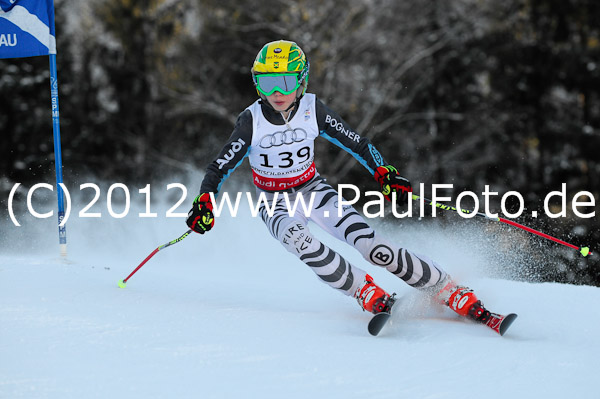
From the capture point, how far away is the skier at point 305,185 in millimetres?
3895

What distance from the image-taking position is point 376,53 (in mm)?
15328

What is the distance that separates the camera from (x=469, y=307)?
3785 mm

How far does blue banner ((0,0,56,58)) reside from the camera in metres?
5.56

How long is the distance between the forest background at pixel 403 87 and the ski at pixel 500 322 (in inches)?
425

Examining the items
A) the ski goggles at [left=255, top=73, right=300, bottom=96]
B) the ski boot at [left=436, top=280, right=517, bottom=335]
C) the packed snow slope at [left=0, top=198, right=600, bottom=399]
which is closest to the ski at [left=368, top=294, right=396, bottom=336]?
the packed snow slope at [left=0, top=198, right=600, bottom=399]

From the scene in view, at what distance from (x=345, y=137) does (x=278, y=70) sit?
0.65 metres

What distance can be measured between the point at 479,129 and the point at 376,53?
3.09m

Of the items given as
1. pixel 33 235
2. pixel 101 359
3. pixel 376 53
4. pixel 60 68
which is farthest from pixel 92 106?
pixel 101 359

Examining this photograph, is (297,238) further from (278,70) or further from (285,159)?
(278,70)

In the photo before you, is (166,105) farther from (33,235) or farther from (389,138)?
(33,235)

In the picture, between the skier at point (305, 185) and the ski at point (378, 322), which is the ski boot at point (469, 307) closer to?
the skier at point (305, 185)

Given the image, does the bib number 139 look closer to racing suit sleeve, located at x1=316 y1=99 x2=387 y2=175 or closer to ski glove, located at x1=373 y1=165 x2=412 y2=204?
racing suit sleeve, located at x1=316 y1=99 x2=387 y2=175

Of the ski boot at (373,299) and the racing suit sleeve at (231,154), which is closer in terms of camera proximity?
the ski boot at (373,299)

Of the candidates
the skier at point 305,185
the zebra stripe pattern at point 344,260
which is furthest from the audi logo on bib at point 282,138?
the zebra stripe pattern at point 344,260
